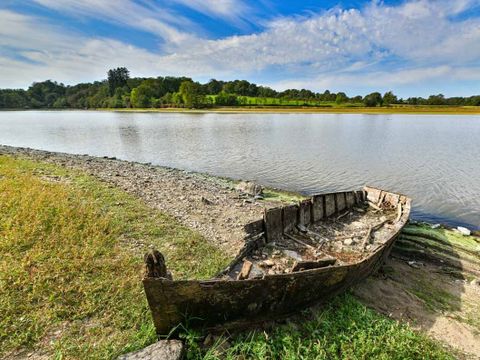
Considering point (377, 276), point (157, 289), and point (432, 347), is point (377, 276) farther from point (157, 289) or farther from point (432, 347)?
point (157, 289)

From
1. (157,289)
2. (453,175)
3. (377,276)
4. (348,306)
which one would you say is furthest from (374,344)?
(453,175)

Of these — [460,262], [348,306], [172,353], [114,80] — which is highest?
[114,80]

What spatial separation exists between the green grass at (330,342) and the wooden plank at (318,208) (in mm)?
3739

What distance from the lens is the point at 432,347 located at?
4.49 metres

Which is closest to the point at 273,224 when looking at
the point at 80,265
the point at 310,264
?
the point at 310,264

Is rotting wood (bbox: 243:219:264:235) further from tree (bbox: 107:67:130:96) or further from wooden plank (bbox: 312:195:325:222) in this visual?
tree (bbox: 107:67:130:96)

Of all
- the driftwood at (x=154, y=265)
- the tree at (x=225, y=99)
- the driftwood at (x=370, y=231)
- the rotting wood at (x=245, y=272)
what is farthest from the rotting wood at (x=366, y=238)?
the tree at (x=225, y=99)

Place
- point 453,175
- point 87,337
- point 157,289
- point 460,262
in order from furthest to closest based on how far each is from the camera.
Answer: point 453,175
point 460,262
point 87,337
point 157,289

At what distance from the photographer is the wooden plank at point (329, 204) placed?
8914mm

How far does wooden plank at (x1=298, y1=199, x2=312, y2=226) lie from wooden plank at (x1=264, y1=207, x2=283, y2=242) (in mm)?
936

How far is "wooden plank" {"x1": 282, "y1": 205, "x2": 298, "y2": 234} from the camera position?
7.39 m

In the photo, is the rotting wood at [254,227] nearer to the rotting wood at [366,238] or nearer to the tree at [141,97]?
the rotting wood at [366,238]

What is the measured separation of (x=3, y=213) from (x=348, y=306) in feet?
31.5

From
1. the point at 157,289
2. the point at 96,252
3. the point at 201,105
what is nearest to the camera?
the point at 157,289
